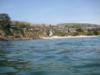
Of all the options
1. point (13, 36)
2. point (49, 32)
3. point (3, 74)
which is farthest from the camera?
point (49, 32)

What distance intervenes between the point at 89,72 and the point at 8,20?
11078cm

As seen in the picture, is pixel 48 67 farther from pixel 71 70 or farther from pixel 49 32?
pixel 49 32

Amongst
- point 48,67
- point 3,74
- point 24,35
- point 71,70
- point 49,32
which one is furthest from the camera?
point 49,32

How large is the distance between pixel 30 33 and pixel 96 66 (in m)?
120

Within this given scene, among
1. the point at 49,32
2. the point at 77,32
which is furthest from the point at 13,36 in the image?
the point at 77,32

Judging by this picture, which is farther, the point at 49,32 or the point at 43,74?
the point at 49,32

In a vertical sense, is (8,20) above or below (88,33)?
above

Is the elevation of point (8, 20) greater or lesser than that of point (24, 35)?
greater

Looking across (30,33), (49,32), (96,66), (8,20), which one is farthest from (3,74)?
(49,32)

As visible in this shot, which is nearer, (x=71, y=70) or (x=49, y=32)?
(x=71, y=70)

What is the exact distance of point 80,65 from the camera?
11.0 metres

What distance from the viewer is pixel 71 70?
988cm

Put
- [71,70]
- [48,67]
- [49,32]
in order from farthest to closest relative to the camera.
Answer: [49,32] → [48,67] → [71,70]

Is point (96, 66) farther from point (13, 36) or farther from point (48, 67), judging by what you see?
point (13, 36)
